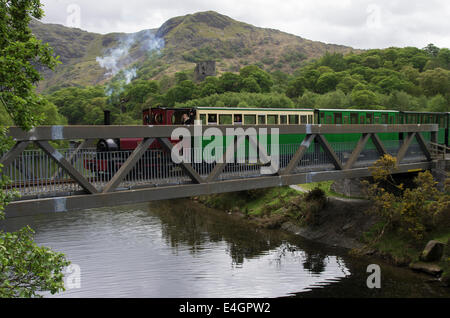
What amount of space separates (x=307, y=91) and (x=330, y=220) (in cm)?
6938

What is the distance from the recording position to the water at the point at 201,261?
2333 cm

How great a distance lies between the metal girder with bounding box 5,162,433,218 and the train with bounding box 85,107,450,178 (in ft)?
16.3

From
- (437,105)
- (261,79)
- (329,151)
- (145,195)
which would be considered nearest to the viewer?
(145,195)

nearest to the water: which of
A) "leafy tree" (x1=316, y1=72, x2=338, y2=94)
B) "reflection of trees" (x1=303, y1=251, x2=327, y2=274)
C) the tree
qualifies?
"reflection of trees" (x1=303, y1=251, x2=327, y2=274)

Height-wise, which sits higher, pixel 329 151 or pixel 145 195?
pixel 329 151

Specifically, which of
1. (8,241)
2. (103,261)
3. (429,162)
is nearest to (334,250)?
(429,162)

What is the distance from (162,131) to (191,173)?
7.91 ft

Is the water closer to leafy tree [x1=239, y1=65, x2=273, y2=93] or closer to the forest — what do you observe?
the forest

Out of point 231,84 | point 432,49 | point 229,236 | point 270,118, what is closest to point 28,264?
point 229,236

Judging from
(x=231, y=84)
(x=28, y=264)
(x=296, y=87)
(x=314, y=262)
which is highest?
(x=231, y=84)

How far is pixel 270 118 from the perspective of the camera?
112 ft

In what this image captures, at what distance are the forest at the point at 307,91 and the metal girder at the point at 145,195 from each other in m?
46.7

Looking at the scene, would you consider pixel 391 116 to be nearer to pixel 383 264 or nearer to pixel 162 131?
pixel 383 264

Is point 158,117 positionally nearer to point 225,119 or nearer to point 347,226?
point 225,119
